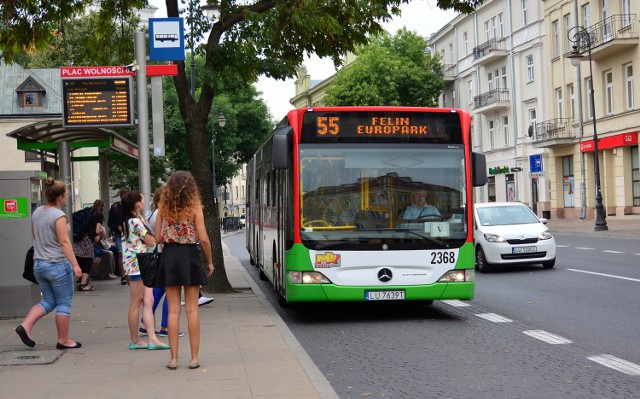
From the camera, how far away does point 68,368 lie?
8.60 m

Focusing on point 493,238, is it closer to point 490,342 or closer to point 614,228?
point 490,342

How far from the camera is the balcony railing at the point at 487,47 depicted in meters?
60.1

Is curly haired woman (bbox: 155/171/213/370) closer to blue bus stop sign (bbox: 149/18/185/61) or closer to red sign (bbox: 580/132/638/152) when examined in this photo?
blue bus stop sign (bbox: 149/18/185/61)

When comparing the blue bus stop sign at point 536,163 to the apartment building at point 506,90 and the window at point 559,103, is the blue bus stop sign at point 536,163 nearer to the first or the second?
the apartment building at point 506,90

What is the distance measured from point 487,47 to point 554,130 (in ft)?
40.3

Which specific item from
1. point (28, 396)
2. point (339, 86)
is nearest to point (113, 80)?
point (28, 396)

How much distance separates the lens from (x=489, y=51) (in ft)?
199

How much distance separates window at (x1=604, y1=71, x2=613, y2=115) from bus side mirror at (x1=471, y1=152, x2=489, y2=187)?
35.5m

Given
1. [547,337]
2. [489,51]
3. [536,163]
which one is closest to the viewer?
[547,337]

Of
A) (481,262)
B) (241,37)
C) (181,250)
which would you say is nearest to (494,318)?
(181,250)

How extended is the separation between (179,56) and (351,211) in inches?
134

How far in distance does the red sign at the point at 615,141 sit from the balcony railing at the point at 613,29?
4.36 m

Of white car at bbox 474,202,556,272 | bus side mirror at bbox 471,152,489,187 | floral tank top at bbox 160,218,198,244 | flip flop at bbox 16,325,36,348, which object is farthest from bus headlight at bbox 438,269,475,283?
white car at bbox 474,202,556,272

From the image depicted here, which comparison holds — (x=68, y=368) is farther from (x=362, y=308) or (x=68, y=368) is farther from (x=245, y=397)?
(x=362, y=308)
